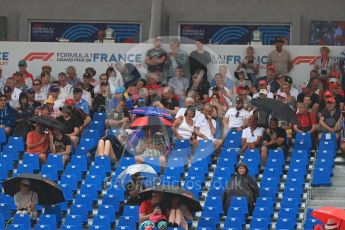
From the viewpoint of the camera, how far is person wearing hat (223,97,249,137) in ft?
100

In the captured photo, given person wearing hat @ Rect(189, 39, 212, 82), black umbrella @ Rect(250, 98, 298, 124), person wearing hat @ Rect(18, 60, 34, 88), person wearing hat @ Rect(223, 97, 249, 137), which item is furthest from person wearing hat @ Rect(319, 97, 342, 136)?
person wearing hat @ Rect(18, 60, 34, 88)

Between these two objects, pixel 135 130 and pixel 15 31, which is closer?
pixel 135 130

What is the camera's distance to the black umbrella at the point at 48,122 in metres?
29.5

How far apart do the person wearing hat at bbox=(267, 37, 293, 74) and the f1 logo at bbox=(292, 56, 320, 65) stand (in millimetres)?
229

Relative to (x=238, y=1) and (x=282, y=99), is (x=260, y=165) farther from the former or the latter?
(x=238, y=1)

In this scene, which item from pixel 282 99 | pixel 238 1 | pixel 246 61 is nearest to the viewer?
pixel 282 99

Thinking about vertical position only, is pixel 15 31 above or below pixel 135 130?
above

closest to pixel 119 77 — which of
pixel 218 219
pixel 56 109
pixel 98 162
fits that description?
pixel 56 109

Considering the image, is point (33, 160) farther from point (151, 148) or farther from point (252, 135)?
point (252, 135)

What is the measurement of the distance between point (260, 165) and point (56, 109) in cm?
494

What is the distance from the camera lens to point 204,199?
92.4ft

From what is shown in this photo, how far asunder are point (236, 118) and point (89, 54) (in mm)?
5233

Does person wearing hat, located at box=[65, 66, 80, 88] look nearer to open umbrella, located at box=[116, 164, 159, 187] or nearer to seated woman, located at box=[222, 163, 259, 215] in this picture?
open umbrella, located at box=[116, 164, 159, 187]

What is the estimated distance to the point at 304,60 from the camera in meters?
33.8
